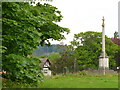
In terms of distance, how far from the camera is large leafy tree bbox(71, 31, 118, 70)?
39906mm

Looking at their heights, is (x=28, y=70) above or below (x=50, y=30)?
below

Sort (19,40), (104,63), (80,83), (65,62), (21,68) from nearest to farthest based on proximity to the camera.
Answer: (21,68) → (19,40) → (80,83) → (104,63) → (65,62)

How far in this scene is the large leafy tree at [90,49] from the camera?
39906mm

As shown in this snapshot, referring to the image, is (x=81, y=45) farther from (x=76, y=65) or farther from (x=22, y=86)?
(x=22, y=86)

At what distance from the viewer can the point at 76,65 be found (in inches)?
1684

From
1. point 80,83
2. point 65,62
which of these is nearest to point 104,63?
point 65,62

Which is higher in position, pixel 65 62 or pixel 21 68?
pixel 21 68

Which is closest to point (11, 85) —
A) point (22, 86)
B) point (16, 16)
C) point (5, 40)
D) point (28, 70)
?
point (22, 86)

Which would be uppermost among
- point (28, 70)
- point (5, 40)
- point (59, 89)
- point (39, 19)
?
point (39, 19)

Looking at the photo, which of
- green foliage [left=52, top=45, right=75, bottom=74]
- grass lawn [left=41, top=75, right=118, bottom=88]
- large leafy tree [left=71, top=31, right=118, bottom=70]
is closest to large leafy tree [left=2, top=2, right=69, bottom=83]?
grass lawn [left=41, top=75, right=118, bottom=88]

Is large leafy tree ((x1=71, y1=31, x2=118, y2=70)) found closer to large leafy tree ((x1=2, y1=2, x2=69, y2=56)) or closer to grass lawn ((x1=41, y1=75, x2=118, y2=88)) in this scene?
grass lawn ((x1=41, y1=75, x2=118, y2=88))

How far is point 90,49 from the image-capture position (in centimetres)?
4131

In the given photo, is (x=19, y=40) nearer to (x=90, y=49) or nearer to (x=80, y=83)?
(x=80, y=83)

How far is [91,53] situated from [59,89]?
29783mm
